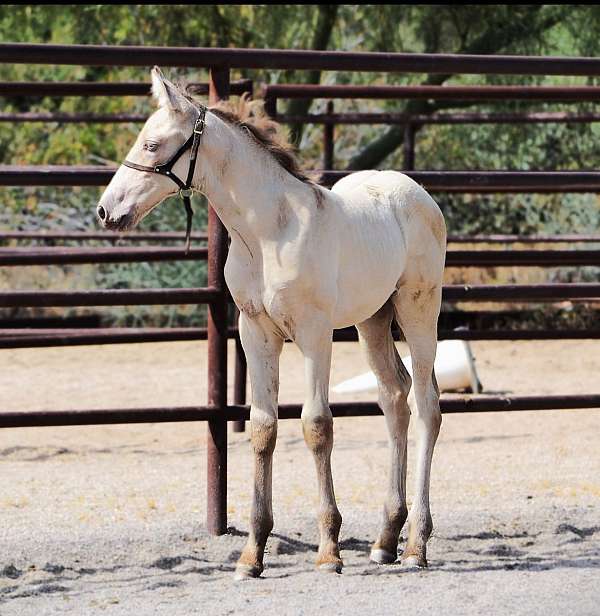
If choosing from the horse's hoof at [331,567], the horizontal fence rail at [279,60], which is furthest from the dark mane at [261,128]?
the horse's hoof at [331,567]

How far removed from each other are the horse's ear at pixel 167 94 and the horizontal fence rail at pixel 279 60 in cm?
56

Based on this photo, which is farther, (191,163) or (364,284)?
(364,284)

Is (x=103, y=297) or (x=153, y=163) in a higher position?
(x=153, y=163)

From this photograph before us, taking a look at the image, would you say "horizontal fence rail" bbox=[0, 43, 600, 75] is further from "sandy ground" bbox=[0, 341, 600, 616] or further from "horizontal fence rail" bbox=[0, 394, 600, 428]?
"sandy ground" bbox=[0, 341, 600, 616]

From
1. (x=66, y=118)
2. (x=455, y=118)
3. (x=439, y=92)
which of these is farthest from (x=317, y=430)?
(x=455, y=118)

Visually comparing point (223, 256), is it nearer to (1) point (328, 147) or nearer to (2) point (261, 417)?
(2) point (261, 417)

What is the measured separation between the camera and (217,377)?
4.56m

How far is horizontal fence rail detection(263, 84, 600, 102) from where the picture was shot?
206 inches

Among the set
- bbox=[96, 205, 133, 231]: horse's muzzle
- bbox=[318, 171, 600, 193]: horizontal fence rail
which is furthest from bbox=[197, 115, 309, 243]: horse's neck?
bbox=[318, 171, 600, 193]: horizontal fence rail

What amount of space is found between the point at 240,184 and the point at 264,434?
80 centimetres

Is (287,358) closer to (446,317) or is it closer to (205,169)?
(446,317)

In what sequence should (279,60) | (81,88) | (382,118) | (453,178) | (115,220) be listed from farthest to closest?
(382,118) → (81,88) → (453,178) → (279,60) → (115,220)

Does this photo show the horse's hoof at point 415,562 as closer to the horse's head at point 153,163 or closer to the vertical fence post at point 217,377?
the vertical fence post at point 217,377

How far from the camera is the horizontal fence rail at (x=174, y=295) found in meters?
4.33
